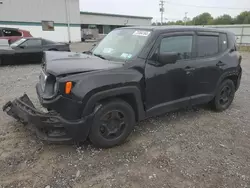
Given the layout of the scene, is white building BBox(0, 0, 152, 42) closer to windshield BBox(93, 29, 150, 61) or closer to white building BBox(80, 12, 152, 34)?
white building BBox(80, 12, 152, 34)

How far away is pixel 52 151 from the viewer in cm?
329

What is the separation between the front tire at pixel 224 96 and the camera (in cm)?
486

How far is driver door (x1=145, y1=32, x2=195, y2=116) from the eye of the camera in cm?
361

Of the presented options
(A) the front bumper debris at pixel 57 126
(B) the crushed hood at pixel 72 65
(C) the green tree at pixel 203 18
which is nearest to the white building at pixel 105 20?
(B) the crushed hood at pixel 72 65

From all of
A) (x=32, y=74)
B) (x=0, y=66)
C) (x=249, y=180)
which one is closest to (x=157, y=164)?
(x=249, y=180)

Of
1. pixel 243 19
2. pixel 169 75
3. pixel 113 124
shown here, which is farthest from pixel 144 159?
pixel 243 19

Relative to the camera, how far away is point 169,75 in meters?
3.79

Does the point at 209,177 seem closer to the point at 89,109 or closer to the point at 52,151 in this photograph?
the point at 89,109

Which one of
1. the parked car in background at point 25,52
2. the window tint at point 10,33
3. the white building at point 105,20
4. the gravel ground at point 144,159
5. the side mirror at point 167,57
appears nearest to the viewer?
the gravel ground at point 144,159

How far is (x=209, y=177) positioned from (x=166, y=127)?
4.58 ft

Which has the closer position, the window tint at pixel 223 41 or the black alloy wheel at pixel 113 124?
the black alloy wheel at pixel 113 124

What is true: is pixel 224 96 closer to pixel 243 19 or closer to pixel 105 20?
pixel 105 20

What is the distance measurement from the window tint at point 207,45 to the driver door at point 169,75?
204 mm

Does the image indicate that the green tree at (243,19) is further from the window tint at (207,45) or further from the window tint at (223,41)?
the window tint at (207,45)
